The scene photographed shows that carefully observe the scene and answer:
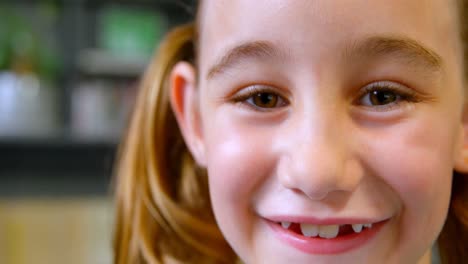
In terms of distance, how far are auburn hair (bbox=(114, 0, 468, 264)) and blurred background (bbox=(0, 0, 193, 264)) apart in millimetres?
891

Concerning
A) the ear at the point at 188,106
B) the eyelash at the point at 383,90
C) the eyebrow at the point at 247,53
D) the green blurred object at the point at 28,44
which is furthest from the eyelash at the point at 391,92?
the green blurred object at the point at 28,44

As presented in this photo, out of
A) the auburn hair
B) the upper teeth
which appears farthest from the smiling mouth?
A: the auburn hair

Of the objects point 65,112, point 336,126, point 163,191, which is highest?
point 336,126

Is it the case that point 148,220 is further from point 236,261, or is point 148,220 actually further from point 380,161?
point 380,161

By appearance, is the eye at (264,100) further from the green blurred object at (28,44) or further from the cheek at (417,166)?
the green blurred object at (28,44)

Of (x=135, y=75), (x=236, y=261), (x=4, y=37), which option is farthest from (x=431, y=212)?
(x=4, y=37)

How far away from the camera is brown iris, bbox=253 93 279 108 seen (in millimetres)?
624

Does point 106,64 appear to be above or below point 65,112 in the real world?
above

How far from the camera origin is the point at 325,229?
0.60 meters

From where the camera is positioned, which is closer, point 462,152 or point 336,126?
point 336,126

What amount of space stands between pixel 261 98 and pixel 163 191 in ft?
1.12

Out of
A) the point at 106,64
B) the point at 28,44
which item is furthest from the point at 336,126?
the point at 28,44

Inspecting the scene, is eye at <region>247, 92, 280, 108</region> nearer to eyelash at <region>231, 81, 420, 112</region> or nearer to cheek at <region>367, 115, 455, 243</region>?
eyelash at <region>231, 81, 420, 112</region>

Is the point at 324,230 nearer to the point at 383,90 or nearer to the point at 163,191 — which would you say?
the point at 383,90
